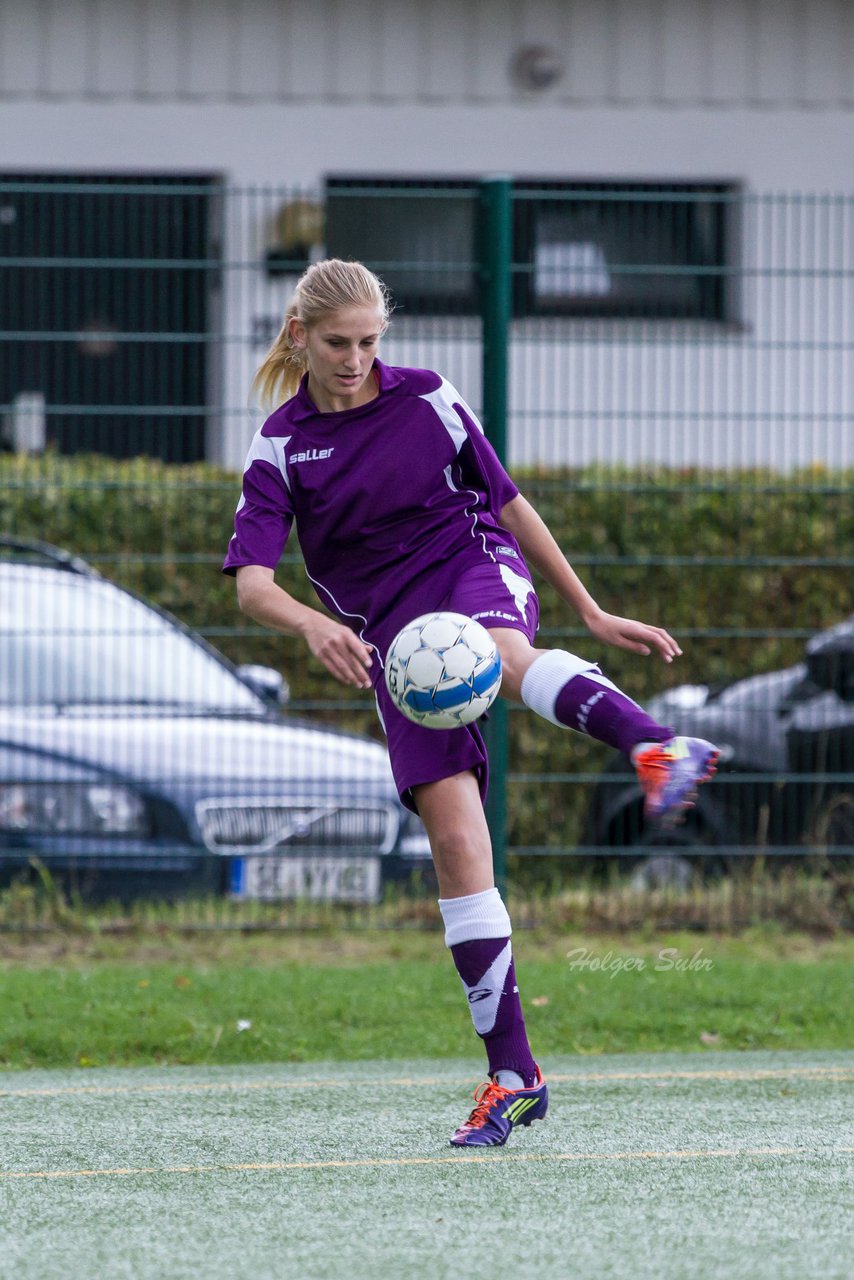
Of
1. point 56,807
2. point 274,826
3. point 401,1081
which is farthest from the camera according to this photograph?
point 274,826

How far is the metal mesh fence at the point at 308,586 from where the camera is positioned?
23.9 feet

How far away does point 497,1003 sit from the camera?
4.29 metres

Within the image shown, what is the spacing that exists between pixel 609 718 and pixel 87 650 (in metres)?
3.55

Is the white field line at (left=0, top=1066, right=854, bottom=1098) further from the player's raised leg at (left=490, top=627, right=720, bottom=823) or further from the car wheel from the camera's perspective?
the car wheel

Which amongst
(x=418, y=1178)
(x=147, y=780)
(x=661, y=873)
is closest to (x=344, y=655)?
(x=418, y=1178)

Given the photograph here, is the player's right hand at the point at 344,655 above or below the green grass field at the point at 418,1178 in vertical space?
above

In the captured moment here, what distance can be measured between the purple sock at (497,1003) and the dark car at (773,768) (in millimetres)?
3253

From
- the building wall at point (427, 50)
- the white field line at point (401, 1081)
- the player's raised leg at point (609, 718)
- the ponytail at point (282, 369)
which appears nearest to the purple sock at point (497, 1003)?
the player's raised leg at point (609, 718)

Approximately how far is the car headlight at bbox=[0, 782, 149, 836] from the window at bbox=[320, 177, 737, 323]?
2193 mm

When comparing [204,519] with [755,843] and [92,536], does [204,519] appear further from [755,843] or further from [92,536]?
[755,843]

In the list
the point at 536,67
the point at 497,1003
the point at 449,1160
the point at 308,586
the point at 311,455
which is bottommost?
the point at 449,1160

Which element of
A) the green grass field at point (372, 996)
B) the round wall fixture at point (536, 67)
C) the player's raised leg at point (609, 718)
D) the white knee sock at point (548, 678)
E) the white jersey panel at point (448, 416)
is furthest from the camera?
the round wall fixture at point (536, 67)

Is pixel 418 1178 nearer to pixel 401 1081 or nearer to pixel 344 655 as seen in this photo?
pixel 344 655

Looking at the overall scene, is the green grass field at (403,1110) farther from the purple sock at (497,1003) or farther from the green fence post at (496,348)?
the green fence post at (496,348)
